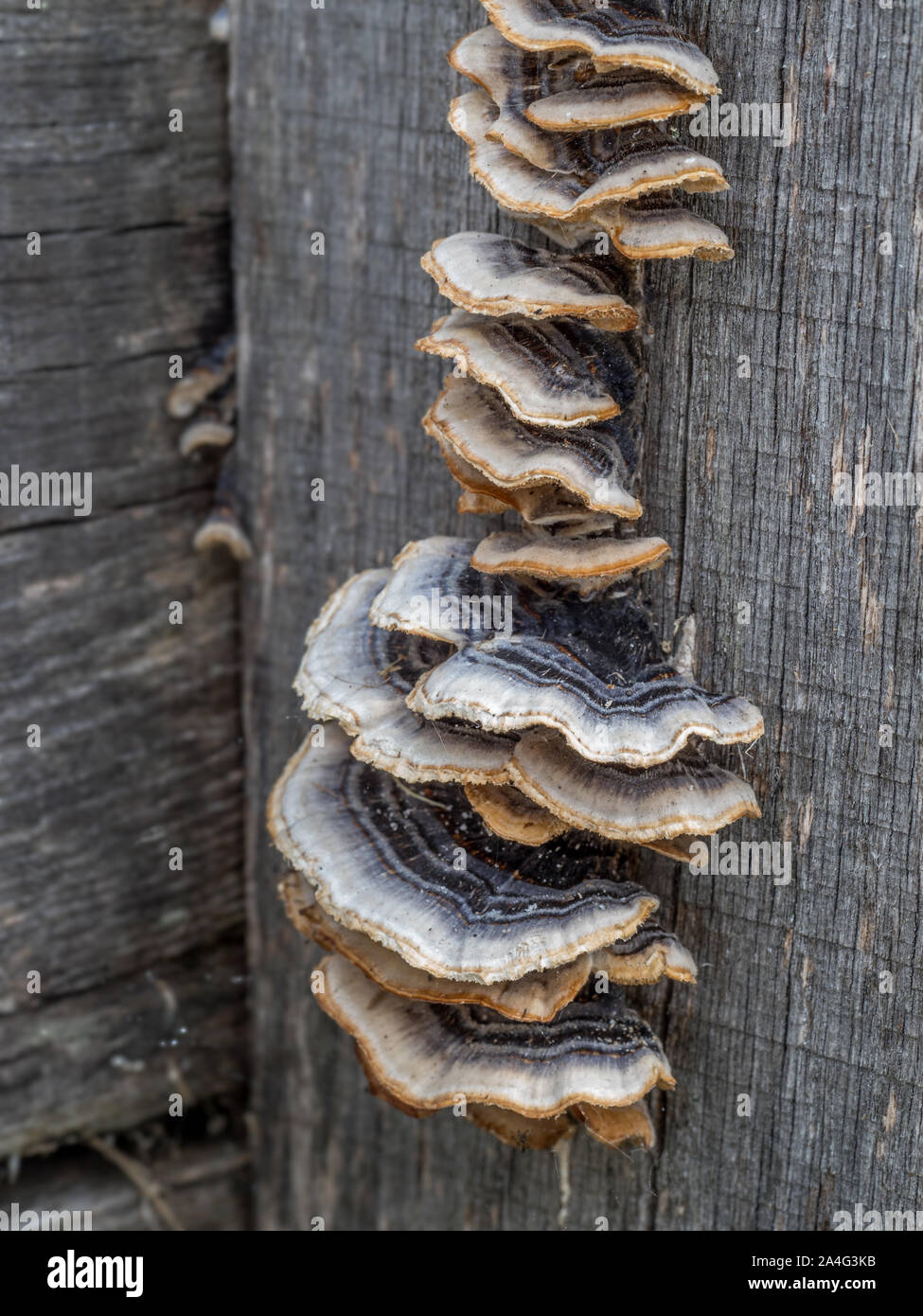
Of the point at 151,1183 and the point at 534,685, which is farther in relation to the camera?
the point at 151,1183

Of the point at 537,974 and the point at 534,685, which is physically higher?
the point at 534,685

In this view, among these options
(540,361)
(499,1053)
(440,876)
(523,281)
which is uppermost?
(523,281)

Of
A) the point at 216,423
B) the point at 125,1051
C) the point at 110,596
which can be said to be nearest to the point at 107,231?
the point at 216,423

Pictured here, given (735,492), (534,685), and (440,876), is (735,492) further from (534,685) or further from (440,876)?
(440,876)

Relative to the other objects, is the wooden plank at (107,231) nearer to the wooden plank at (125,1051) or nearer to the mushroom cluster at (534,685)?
the mushroom cluster at (534,685)

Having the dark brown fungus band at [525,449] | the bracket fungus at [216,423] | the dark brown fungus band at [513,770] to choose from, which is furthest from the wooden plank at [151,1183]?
the dark brown fungus band at [525,449]
